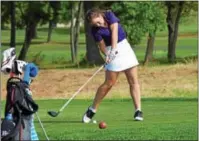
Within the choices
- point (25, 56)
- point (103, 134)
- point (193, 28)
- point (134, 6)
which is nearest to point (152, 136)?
point (103, 134)

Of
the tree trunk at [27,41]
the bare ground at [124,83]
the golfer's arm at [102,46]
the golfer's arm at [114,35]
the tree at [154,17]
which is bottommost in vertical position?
the tree trunk at [27,41]

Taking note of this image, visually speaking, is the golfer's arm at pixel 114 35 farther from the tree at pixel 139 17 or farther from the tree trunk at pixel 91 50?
the tree at pixel 139 17

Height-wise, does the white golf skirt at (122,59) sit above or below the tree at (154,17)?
above

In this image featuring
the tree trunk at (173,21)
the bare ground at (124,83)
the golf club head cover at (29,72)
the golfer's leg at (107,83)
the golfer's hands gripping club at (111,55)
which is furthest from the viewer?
the tree trunk at (173,21)

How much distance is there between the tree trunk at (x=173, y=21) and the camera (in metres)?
42.4

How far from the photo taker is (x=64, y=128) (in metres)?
10.1

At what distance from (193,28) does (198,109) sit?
79142 millimetres

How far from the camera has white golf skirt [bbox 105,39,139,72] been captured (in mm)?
10742

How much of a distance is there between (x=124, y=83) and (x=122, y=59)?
52.3 ft

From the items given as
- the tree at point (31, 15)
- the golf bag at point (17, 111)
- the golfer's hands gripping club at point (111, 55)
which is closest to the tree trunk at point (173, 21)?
the tree at point (31, 15)

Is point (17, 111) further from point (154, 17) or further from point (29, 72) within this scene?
point (154, 17)

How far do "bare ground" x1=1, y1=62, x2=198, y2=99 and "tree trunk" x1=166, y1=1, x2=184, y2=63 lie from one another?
1202cm

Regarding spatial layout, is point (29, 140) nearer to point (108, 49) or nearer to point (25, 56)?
point (108, 49)

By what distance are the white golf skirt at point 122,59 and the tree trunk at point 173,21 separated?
31363 millimetres
